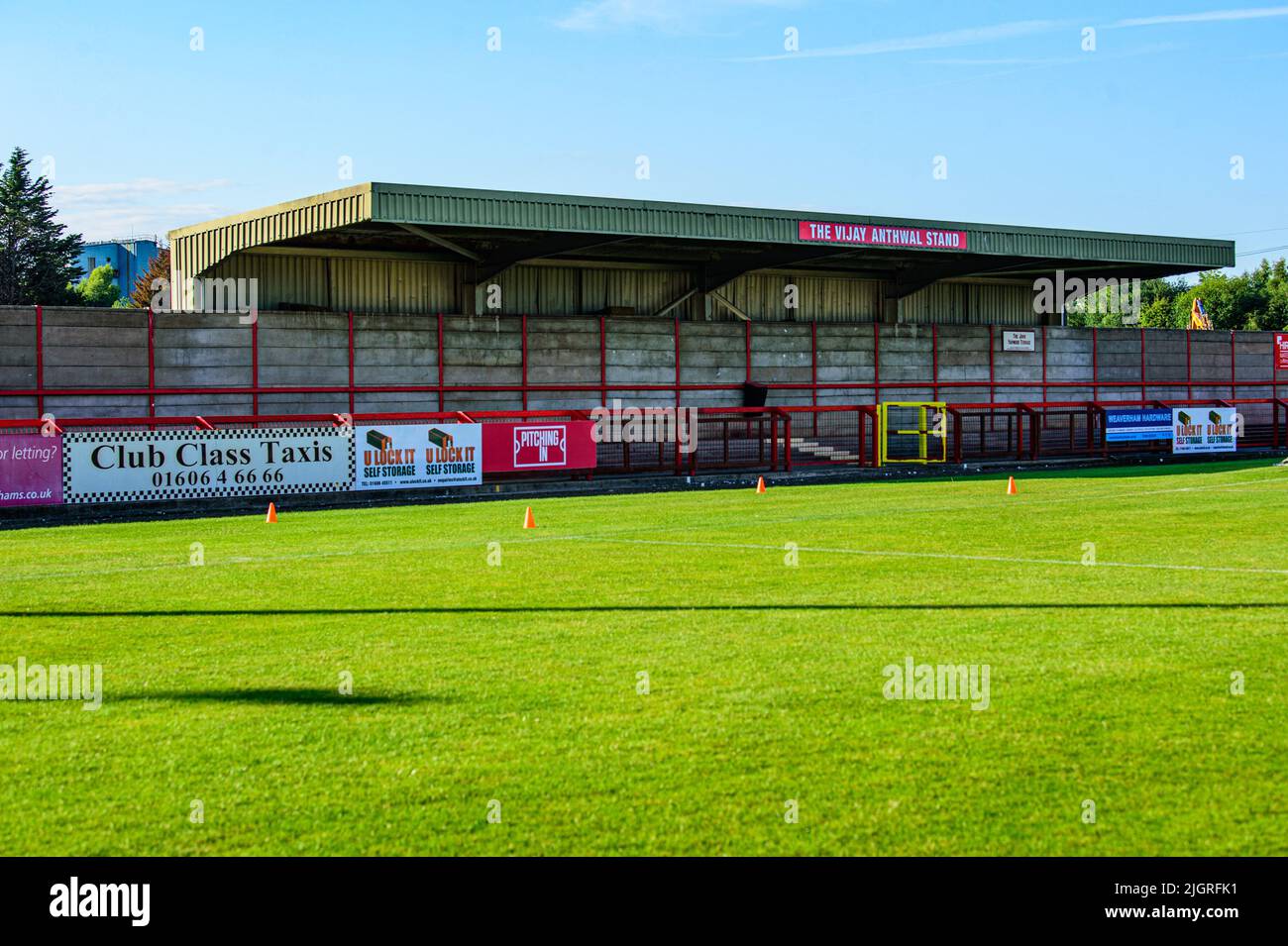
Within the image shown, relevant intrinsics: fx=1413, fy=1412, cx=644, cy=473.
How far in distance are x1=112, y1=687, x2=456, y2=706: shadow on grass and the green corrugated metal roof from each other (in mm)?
27645

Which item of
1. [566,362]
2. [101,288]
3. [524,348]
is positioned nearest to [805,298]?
[566,362]

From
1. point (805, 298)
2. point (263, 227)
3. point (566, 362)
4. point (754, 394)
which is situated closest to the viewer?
point (263, 227)

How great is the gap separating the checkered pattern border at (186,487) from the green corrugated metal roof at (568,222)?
26.1 feet

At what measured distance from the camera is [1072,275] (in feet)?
185

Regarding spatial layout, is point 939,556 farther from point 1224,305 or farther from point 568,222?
point 1224,305

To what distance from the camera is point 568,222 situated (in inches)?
1537

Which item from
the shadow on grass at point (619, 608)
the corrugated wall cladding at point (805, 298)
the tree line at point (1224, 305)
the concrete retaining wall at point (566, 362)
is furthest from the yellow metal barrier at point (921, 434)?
the tree line at point (1224, 305)

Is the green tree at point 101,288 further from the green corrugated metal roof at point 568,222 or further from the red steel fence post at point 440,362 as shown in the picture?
the red steel fence post at point 440,362

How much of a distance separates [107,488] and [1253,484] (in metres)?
23.6

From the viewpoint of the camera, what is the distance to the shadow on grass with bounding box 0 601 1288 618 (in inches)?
482

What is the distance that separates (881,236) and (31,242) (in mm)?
70383

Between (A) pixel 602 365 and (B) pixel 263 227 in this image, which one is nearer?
(B) pixel 263 227

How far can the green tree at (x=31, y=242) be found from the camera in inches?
3669
